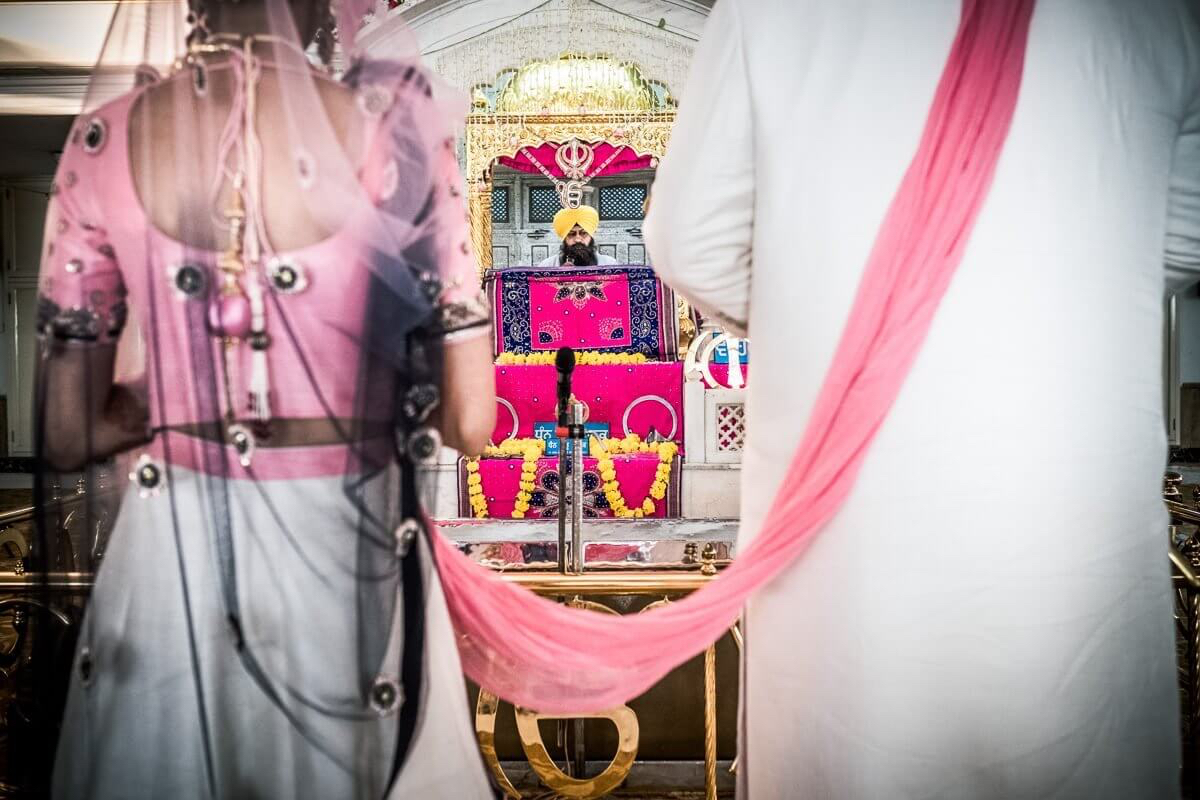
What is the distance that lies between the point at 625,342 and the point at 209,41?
4.88 metres

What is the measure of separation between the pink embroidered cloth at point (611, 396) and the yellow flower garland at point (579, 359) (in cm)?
12

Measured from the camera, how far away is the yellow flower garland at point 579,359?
17.5ft

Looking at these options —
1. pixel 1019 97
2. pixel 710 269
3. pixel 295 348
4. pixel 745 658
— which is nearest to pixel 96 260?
pixel 295 348

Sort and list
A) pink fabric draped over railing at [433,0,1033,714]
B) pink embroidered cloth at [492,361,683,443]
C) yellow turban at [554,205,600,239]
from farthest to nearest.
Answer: yellow turban at [554,205,600,239] < pink embroidered cloth at [492,361,683,443] < pink fabric draped over railing at [433,0,1033,714]

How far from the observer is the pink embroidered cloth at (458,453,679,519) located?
4.68m

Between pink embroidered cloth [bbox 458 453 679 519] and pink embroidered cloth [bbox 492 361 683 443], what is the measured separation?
399 mm

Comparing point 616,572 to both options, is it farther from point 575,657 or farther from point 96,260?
point 96,260

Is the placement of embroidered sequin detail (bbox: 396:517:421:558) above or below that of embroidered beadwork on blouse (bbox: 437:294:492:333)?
below

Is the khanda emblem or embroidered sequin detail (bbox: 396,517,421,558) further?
the khanda emblem

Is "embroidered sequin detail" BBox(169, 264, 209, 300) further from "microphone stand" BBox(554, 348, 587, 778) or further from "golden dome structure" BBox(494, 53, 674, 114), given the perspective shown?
"golden dome structure" BBox(494, 53, 674, 114)

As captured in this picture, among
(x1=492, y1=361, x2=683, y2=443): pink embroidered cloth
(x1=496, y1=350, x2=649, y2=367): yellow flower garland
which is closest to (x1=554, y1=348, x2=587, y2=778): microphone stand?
(x1=492, y1=361, x2=683, y2=443): pink embroidered cloth

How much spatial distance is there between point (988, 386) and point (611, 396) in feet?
13.2

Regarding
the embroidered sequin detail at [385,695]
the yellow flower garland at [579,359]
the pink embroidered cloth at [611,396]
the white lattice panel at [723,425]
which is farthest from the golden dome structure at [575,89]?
the embroidered sequin detail at [385,695]

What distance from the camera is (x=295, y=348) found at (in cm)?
109
